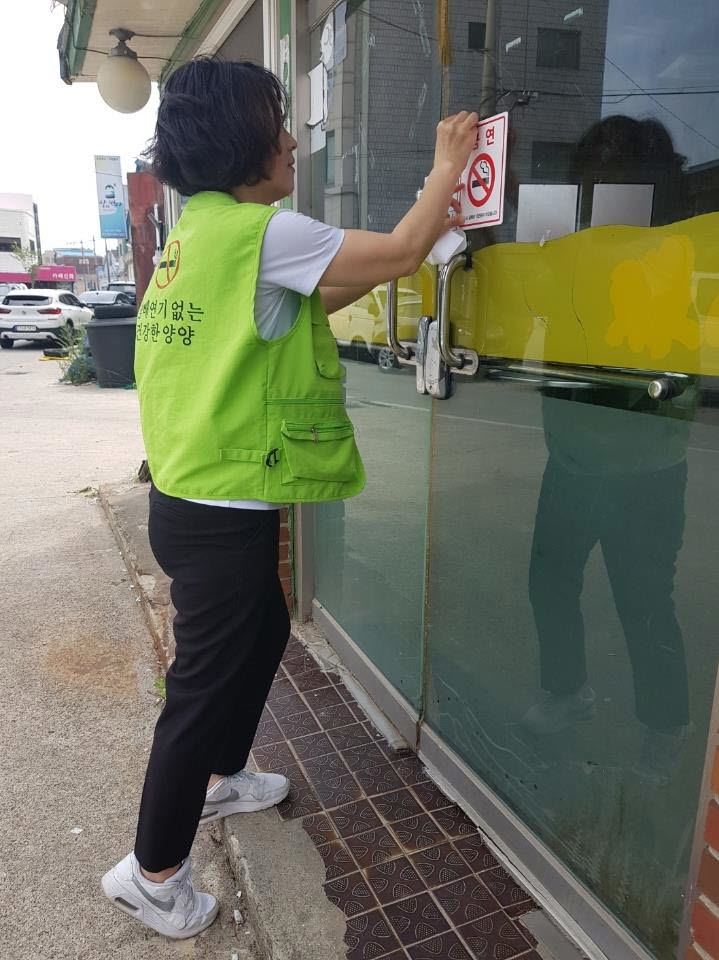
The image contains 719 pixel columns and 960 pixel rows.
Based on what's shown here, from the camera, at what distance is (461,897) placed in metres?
1.97

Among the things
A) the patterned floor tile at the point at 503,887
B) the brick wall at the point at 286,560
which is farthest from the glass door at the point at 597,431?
the brick wall at the point at 286,560

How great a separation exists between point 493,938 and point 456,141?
1.89m

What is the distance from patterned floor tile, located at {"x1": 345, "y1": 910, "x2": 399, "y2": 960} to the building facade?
0.40 meters

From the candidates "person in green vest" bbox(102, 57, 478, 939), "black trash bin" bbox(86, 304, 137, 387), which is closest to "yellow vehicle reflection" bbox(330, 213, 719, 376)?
"person in green vest" bbox(102, 57, 478, 939)

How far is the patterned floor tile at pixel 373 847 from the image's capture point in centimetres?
210

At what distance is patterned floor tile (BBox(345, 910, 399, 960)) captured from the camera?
5.94ft

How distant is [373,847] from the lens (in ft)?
7.02

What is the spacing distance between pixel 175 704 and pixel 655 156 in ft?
5.13

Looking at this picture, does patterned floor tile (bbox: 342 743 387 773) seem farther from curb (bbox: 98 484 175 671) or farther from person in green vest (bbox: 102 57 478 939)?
curb (bbox: 98 484 175 671)

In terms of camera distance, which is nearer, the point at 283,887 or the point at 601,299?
the point at 601,299

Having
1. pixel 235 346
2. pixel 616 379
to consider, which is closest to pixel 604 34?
pixel 616 379

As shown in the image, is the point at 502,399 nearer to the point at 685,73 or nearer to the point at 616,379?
the point at 616,379

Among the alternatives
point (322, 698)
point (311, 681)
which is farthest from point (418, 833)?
point (311, 681)

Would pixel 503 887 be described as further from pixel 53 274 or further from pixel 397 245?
pixel 53 274
